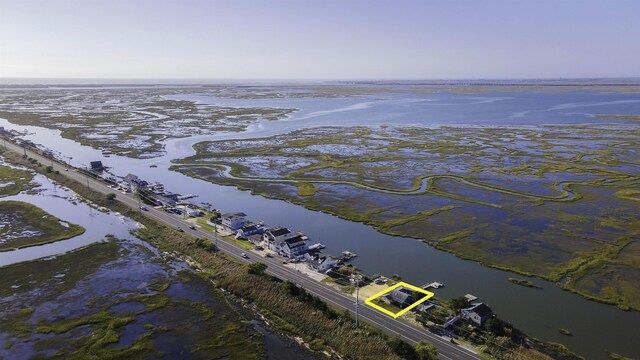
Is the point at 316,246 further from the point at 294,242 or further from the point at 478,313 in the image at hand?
the point at 478,313

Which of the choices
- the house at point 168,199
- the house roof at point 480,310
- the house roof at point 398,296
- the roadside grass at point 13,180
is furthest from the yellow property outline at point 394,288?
the roadside grass at point 13,180

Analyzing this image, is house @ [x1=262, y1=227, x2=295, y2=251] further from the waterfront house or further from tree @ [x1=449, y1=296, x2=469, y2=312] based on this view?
the waterfront house

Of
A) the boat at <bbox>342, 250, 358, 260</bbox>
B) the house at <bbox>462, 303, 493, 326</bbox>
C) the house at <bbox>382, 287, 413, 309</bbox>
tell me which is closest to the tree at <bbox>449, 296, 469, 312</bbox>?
the house at <bbox>462, 303, 493, 326</bbox>

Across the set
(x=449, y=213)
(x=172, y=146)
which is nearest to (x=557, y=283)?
(x=449, y=213)

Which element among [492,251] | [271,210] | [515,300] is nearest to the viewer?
[515,300]

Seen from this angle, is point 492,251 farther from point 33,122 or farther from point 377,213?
point 33,122

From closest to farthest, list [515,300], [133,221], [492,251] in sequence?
[515,300]
[492,251]
[133,221]

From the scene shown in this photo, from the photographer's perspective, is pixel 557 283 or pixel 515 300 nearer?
pixel 515 300

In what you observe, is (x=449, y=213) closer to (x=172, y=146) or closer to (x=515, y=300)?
(x=515, y=300)
